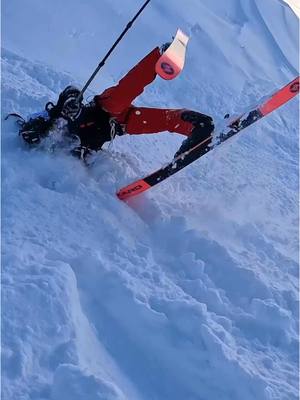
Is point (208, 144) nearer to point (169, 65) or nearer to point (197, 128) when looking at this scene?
point (197, 128)

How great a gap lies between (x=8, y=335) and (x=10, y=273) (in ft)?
1.49

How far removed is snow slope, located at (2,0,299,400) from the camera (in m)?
3.27

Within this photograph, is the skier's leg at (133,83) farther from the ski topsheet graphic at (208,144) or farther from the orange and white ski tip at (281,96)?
the orange and white ski tip at (281,96)

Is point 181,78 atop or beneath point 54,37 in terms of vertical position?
atop

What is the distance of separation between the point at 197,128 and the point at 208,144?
7.0 inches

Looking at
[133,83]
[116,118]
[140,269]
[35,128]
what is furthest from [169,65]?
Answer: [140,269]

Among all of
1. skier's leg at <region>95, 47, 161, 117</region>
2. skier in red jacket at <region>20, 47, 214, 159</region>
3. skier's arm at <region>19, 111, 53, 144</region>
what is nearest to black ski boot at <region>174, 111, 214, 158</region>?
skier in red jacket at <region>20, 47, 214, 159</region>

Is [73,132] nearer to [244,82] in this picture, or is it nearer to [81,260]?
[81,260]

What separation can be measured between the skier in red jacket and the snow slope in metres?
0.18

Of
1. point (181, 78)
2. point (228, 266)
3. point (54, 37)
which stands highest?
point (228, 266)

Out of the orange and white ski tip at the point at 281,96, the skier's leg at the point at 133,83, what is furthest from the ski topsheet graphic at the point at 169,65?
the orange and white ski tip at the point at 281,96

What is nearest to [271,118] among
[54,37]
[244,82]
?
[244,82]

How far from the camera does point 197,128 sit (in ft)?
17.4

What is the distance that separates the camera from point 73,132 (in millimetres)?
5281
